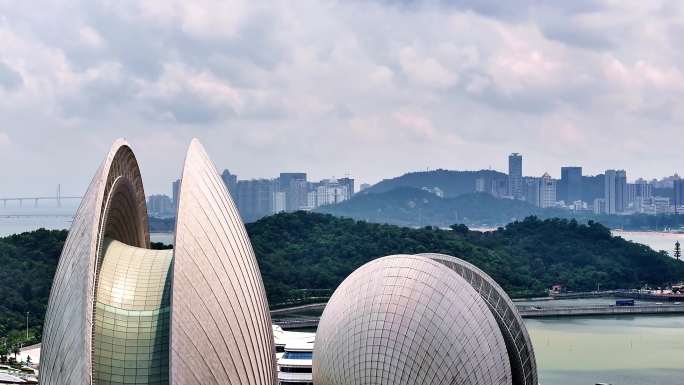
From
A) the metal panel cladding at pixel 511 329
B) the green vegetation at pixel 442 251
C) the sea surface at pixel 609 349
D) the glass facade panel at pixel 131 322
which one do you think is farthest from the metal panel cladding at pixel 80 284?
the green vegetation at pixel 442 251

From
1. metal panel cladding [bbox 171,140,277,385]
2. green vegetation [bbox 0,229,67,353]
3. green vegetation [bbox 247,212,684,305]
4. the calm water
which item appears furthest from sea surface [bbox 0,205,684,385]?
metal panel cladding [bbox 171,140,277,385]

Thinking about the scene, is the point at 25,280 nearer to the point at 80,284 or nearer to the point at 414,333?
the point at 414,333

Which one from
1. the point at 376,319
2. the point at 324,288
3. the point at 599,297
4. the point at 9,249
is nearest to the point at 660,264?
the point at 599,297

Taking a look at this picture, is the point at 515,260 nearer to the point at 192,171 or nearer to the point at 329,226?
the point at 329,226

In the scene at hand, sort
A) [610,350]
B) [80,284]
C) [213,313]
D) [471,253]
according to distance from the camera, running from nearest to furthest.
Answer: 1. [80,284]
2. [213,313]
3. [610,350]
4. [471,253]

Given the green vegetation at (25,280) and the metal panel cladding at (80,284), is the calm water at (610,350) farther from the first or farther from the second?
the metal panel cladding at (80,284)

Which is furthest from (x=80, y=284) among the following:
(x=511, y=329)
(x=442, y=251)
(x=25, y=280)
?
(x=442, y=251)

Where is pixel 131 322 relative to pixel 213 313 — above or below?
below

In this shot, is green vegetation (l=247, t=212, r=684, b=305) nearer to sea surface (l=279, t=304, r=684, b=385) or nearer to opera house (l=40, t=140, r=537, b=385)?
sea surface (l=279, t=304, r=684, b=385)
